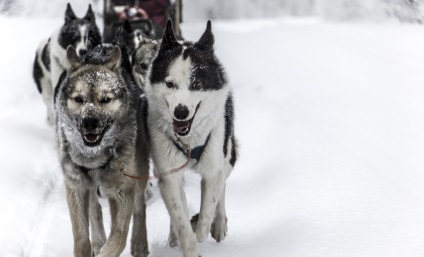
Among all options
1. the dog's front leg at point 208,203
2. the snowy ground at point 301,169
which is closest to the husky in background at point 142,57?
the snowy ground at point 301,169

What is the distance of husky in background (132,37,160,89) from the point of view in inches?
215

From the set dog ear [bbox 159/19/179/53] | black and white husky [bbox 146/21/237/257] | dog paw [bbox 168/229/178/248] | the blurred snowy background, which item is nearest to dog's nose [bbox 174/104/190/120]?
black and white husky [bbox 146/21/237/257]

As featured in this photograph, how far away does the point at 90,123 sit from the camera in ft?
10.2

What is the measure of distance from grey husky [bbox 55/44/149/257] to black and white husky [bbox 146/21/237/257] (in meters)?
0.15

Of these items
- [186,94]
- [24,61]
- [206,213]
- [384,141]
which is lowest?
[24,61]

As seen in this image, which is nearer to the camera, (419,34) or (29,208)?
(29,208)

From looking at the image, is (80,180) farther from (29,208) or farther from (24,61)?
(24,61)

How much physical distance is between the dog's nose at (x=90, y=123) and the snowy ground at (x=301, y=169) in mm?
1071

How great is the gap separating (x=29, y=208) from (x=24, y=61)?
9.04 meters

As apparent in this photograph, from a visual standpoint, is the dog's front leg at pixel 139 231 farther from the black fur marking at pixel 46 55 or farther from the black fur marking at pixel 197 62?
the black fur marking at pixel 46 55

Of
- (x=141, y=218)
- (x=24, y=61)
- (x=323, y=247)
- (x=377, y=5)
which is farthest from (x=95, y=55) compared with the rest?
(x=377, y=5)

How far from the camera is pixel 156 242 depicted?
14.1 ft

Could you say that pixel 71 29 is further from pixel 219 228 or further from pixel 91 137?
pixel 91 137

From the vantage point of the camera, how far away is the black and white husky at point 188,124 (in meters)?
3.50
